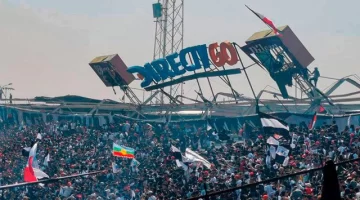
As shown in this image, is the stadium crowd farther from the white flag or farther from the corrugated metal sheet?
the corrugated metal sheet

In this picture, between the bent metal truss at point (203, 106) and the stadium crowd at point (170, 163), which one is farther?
the bent metal truss at point (203, 106)

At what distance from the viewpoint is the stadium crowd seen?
17703mm

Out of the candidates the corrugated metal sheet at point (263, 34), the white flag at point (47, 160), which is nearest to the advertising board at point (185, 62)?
the corrugated metal sheet at point (263, 34)

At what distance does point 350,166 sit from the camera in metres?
16.6

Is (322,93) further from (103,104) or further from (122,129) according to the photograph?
(103,104)

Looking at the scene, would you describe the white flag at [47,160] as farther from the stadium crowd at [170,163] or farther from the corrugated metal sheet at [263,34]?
the corrugated metal sheet at [263,34]

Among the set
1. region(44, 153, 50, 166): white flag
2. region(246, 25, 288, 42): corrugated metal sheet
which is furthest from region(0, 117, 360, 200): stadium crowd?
region(246, 25, 288, 42): corrugated metal sheet

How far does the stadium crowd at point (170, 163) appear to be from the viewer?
1770cm

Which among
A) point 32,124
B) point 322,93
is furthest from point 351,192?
point 32,124

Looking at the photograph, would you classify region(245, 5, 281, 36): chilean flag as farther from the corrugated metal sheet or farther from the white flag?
the white flag

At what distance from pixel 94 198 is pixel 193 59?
41.0ft

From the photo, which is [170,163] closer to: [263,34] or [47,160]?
[47,160]

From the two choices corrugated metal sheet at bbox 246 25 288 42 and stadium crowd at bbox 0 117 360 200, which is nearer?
stadium crowd at bbox 0 117 360 200

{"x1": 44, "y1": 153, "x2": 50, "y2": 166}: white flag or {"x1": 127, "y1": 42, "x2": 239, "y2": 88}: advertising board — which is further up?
{"x1": 127, "y1": 42, "x2": 239, "y2": 88}: advertising board
